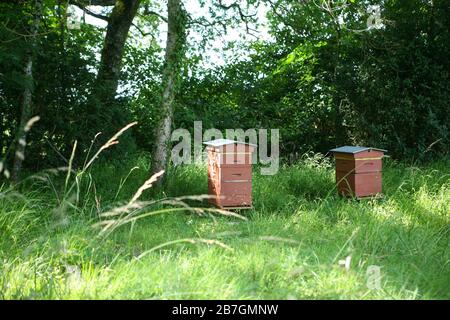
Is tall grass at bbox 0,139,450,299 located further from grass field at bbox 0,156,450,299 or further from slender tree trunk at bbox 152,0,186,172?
slender tree trunk at bbox 152,0,186,172

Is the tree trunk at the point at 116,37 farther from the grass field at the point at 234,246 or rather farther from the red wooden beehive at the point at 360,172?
the red wooden beehive at the point at 360,172

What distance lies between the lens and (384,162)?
9.33 meters

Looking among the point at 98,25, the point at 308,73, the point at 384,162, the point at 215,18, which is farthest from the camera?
the point at 98,25

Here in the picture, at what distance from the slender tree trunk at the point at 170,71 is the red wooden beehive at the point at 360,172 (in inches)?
88.9

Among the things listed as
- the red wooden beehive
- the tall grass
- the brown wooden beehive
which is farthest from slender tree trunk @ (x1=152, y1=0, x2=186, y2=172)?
the red wooden beehive

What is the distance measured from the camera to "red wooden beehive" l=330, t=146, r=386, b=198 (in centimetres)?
689

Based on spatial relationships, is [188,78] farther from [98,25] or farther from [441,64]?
[441,64]

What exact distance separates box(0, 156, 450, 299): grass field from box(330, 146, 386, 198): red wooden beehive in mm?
271

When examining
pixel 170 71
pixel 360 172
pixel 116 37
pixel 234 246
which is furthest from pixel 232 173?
pixel 116 37

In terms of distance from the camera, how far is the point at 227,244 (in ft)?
15.0

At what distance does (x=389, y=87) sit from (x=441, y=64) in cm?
106

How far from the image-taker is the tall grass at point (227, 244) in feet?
10.5

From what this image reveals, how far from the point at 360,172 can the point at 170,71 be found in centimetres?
273
